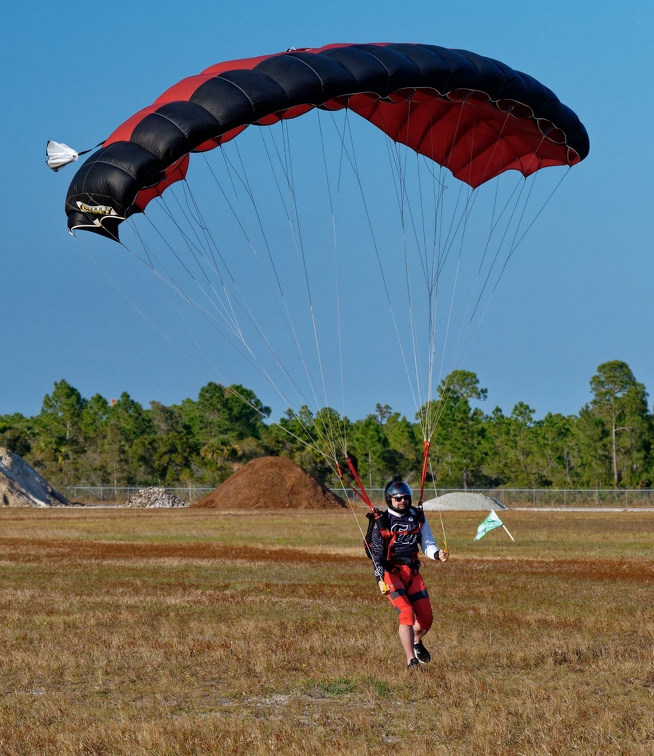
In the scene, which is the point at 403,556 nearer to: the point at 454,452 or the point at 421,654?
the point at 421,654

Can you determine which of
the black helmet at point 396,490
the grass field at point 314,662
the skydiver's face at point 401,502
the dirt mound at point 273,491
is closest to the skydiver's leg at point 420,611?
the grass field at point 314,662

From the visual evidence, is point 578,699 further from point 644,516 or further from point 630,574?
point 644,516

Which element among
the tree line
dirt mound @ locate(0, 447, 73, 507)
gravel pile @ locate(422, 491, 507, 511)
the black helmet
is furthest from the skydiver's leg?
the tree line

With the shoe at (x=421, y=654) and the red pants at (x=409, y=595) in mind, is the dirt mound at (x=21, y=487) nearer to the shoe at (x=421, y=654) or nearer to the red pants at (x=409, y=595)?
the red pants at (x=409, y=595)

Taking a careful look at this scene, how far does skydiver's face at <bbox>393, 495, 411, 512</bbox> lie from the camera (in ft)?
36.3

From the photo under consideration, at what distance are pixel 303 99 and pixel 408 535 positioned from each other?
619 centimetres

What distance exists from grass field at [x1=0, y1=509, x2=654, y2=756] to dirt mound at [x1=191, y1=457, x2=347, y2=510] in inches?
1765

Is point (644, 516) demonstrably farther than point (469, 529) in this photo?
Yes

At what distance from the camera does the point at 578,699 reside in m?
8.98

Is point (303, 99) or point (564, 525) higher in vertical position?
point (303, 99)

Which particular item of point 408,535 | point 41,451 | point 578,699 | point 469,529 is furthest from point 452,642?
point 41,451

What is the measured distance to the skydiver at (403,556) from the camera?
10898mm

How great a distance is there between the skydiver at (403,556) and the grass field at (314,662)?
541 mm

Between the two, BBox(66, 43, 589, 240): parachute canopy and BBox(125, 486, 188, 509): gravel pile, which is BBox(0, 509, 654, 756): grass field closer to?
BBox(66, 43, 589, 240): parachute canopy
